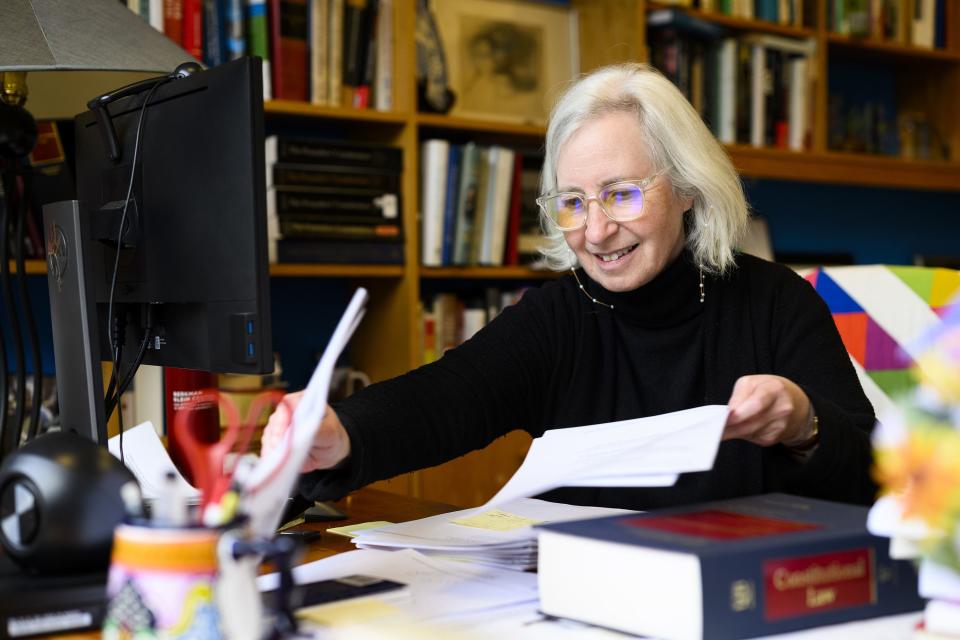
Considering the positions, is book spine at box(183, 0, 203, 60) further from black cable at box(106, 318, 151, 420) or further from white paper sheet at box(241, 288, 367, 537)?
white paper sheet at box(241, 288, 367, 537)

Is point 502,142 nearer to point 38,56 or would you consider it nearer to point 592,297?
point 592,297

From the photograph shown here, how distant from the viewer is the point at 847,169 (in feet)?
11.1

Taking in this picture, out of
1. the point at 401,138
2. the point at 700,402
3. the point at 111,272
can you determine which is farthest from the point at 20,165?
the point at 401,138

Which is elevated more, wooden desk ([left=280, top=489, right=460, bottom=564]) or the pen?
the pen

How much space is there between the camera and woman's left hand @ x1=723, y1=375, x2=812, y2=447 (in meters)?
1.02

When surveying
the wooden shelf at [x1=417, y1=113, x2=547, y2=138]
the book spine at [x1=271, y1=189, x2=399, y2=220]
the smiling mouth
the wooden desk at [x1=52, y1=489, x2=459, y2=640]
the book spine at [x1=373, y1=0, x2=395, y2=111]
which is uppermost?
the book spine at [x1=373, y1=0, x2=395, y2=111]

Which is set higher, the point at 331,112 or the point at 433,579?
the point at 331,112

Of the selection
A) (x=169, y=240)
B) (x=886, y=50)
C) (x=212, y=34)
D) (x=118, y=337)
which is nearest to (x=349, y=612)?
(x=169, y=240)

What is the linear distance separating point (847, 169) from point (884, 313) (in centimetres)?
174

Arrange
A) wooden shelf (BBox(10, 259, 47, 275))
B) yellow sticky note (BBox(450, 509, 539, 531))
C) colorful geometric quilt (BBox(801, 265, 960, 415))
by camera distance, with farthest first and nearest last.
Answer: wooden shelf (BBox(10, 259, 47, 275)) < colorful geometric quilt (BBox(801, 265, 960, 415)) < yellow sticky note (BBox(450, 509, 539, 531))

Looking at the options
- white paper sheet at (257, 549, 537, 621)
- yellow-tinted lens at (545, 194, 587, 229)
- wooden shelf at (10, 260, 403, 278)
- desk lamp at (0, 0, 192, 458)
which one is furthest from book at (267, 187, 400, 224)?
white paper sheet at (257, 549, 537, 621)

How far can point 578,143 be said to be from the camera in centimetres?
154

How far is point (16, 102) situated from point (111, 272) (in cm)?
36

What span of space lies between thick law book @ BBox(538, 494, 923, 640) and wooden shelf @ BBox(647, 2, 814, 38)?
2338mm
